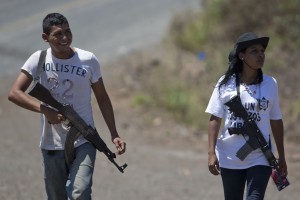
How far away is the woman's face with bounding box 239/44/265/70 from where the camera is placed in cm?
582

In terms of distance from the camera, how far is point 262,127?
5.86 meters

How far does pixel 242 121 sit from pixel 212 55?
971 cm

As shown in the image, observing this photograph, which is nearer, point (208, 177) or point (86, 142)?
point (86, 142)

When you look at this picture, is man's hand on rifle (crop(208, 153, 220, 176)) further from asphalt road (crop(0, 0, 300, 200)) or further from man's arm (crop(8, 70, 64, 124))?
asphalt road (crop(0, 0, 300, 200))

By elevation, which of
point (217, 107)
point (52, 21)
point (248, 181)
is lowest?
point (248, 181)

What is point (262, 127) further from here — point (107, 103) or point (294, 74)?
point (294, 74)

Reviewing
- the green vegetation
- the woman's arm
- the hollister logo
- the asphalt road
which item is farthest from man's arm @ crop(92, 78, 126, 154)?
the green vegetation

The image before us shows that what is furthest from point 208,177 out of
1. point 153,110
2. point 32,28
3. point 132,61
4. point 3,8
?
point 3,8

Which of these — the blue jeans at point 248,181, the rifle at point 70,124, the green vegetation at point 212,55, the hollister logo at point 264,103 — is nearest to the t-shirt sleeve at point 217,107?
the hollister logo at point 264,103

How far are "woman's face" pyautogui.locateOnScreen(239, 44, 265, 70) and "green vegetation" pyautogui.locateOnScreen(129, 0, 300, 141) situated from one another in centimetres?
649

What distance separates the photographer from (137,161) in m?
11.8

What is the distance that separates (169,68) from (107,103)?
926 cm

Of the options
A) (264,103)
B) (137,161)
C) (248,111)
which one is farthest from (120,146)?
(137,161)

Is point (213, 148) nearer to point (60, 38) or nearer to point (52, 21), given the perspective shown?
point (60, 38)
